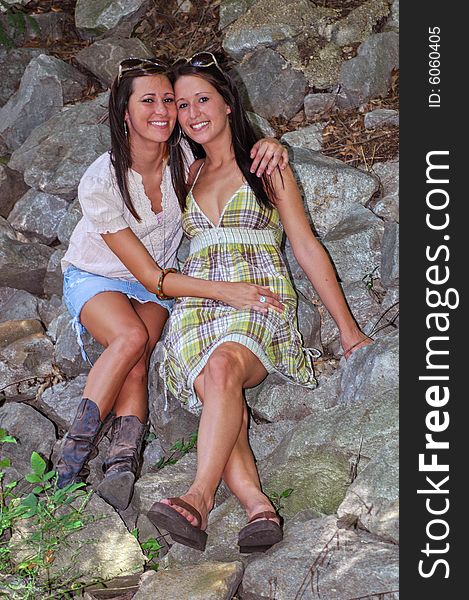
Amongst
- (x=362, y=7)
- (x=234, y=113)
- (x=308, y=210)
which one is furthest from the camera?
(x=362, y=7)

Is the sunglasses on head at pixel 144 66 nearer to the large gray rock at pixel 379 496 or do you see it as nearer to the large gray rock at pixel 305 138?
the large gray rock at pixel 379 496

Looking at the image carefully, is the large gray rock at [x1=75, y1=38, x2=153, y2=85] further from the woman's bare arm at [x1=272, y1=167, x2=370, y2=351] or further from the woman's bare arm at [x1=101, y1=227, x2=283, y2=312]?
the woman's bare arm at [x1=272, y1=167, x2=370, y2=351]

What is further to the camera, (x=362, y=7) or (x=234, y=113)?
(x=362, y=7)

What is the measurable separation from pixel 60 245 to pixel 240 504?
325cm

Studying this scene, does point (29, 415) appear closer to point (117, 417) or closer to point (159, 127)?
point (117, 417)

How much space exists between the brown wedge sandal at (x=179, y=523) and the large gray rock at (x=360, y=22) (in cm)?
468

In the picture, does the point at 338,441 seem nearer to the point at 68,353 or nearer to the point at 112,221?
the point at 112,221

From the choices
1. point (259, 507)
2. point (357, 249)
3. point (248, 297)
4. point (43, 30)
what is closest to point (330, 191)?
point (357, 249)

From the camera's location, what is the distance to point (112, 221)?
4.14m

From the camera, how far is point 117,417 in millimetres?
4184

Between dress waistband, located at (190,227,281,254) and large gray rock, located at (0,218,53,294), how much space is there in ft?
7.50

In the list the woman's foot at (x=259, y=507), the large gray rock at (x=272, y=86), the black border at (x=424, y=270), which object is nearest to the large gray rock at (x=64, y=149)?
the large gray rock at (x=272, y=86)

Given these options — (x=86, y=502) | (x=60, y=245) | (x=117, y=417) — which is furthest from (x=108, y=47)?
(x=86, y=502)

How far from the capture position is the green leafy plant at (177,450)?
14.3ft
